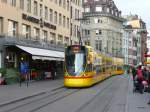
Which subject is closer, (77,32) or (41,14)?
(41,14)

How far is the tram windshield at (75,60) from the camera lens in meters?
36.5

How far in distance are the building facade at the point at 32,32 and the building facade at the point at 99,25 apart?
184 ft

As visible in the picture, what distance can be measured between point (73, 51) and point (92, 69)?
125 inches

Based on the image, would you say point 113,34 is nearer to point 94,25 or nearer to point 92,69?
point 94,25

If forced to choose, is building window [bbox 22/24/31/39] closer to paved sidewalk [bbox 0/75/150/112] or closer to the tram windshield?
the tram windshield

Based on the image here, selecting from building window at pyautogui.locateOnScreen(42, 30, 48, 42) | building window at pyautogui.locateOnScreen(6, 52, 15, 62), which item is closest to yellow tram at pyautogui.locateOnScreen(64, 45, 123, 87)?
building window at pyautogui.locateOnScreen(6, 52, 15, 62)

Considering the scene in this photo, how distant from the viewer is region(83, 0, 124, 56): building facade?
130 m

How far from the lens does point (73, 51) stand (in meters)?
37.1

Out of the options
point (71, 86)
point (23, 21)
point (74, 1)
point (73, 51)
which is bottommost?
point (71, 86)

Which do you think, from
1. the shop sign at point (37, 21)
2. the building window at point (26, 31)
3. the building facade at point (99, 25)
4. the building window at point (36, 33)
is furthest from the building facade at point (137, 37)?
the building window at point (26, 31)

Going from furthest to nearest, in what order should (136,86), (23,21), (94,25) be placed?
(94,25)
(23,21)
(136,86)

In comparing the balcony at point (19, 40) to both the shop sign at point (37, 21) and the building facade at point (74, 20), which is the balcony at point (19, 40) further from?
the building facade at point (74, 20)

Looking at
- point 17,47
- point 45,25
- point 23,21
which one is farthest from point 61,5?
point 17,47

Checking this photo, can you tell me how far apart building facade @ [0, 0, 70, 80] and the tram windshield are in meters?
7.44
